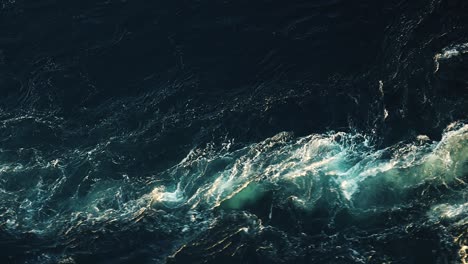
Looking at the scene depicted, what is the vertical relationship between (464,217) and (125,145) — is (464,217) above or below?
below

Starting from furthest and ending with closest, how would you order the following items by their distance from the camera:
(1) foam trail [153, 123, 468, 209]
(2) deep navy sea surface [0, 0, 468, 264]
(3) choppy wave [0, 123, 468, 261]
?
(1) foam trail [153, 123, 468, 209] → (3) choppy wave [0, 123, 468, 261] → (2) deep navy sea surface [0, 0, 468, 264]

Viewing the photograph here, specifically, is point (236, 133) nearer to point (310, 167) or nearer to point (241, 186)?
point (241, 186)

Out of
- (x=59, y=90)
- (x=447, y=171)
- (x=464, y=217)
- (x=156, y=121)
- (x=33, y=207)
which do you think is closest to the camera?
(x=464, y=217)

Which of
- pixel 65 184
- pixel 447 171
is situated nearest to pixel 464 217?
pixel 447 171

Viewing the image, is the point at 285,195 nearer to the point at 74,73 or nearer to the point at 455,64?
the point at 455,64

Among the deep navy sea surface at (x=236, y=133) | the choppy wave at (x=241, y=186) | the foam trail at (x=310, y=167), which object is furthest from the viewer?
the foam trail at (x=310, y=167)

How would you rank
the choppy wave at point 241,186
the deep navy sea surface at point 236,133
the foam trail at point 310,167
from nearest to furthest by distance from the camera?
1. the deep navy sea surface at point 236,133
2. the choppy wave at point 241,186
3. the foam trail at point 310,167

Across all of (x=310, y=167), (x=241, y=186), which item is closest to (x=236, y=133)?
(x=241, y=186)

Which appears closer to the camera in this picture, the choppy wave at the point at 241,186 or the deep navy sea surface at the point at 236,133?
the deep navy sea surface at the point at 236,133
